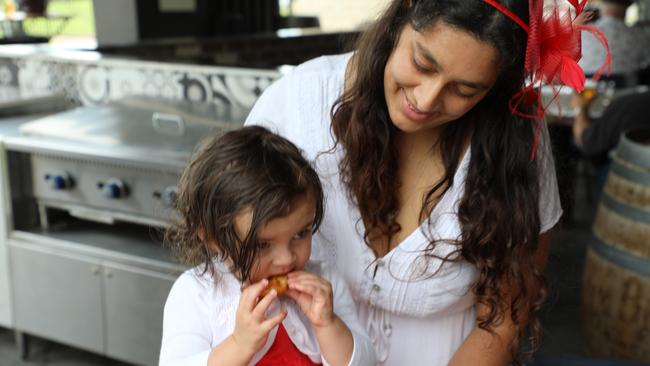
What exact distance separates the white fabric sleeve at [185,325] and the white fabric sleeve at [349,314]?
210 mm

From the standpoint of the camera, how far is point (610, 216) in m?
2.18

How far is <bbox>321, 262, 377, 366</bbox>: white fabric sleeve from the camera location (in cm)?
128

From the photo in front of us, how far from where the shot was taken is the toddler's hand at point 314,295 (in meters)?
1.20

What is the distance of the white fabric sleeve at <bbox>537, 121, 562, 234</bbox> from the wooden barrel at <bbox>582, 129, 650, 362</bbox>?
81cm

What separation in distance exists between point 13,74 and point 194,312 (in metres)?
2.66

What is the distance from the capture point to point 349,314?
1.35 meters

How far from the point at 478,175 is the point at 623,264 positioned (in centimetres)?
99

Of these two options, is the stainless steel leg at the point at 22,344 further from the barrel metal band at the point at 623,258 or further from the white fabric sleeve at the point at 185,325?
the barrel metal band at the point at 623,258

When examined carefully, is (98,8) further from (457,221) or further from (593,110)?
(457,221)

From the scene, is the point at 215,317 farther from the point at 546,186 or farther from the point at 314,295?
the point at 546,186

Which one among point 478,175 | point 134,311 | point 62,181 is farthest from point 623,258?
point 62,181

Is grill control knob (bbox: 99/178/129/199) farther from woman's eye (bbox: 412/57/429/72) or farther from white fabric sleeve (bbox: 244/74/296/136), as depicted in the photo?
woman's eye (bbox: 412/57/429/72)

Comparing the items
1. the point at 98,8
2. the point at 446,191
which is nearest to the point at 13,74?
the point at 98,8

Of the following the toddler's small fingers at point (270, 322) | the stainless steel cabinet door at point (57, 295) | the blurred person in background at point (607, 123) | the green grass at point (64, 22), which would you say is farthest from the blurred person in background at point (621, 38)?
the green grass at point (64, 22)
